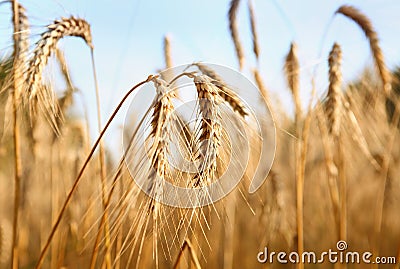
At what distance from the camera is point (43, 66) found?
4.67 ft

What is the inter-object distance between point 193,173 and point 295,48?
4.70 ft

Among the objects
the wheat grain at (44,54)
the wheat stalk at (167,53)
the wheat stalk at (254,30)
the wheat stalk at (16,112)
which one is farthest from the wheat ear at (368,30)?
the wheat stalk at (16,112)

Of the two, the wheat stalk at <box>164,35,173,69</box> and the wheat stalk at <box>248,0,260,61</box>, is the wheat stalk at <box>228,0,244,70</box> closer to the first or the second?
the wheat stalk at <box>248,0,260,61</box>

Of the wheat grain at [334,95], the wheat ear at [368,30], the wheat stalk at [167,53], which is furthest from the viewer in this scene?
the wheat stalk at [167,53]

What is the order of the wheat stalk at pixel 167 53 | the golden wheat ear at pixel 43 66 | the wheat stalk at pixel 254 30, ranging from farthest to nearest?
the wheat stalk at pixel 167 53 < the wheat stalk at pixel 254 30 < the golden wheat ear at pixel 43 66

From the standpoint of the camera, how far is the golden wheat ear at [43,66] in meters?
1.39

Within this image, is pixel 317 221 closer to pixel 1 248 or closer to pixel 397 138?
pixel 397 138

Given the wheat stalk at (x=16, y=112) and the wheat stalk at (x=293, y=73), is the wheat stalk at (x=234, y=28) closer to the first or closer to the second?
the wheat stalk at (x=293, y=73)

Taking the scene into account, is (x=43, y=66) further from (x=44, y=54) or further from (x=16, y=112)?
(x=16, y=112)

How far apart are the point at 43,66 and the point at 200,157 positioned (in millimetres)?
601

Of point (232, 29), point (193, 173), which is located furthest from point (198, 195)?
point (232, 29)

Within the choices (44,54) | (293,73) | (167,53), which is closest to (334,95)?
(293,73)

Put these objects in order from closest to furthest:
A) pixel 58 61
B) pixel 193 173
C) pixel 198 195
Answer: pixel 198 195
pixel 193 173
pixel 58 61

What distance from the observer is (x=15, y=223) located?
152cm
